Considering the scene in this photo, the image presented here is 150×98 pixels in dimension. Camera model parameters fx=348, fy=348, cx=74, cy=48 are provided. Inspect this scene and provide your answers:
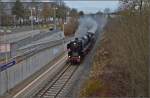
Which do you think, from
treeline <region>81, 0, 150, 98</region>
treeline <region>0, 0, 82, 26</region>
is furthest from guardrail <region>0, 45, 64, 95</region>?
treeline <region>0, 0, 82, 26</region>

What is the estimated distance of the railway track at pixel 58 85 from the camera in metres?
27.1

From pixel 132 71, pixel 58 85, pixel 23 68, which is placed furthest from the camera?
pixel 23 68

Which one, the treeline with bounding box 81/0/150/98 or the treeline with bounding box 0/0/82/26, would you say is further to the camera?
the treeline with bounding box 0/0/82/26

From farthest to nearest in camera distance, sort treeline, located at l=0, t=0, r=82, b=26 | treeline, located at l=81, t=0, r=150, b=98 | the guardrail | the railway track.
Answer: treeline, located at l=0, t=0, r=82, b=26
the guardrail
the railway track
treeline, located at l=81, t=0, r=150, b=98

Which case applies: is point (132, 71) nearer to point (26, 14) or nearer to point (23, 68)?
point (23, 68)

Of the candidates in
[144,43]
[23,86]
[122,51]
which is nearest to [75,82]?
[23,86]

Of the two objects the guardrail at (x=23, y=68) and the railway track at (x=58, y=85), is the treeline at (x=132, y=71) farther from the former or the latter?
the guardrail at (x=23, y=68)

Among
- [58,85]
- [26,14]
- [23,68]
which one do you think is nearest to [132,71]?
[58,85]

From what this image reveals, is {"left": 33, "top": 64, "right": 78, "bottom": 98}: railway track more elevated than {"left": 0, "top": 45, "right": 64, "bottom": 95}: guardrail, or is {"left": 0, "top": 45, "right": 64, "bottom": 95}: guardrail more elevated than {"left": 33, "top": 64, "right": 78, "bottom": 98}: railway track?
{"left": 0, "top": 45, "right": 64, "bottom": 95}: guardrail

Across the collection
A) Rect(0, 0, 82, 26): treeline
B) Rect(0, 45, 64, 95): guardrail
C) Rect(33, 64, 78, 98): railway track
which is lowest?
Rect(33, 64, 78, 98): railway track

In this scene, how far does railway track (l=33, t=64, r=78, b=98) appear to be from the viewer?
27078mm

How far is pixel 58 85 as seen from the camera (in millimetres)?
30391

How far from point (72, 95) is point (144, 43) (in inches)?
381

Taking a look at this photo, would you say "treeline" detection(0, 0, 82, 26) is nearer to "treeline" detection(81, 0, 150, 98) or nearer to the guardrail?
the guardrail
